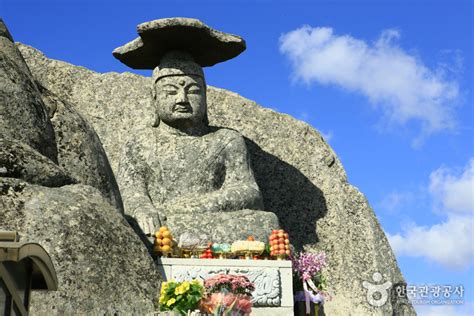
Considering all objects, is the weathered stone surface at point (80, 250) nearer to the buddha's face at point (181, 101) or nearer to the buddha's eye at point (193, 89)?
the buddha's face at point (181, 101)

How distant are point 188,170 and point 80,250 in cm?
402

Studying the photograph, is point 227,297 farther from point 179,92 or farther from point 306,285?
point 179,92

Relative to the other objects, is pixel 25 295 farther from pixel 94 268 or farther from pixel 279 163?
pixel 279 163

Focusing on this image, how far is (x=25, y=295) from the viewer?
2.81m

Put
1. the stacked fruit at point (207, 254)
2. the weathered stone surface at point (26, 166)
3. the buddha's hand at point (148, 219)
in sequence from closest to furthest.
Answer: the weathered stone surface at point (26, 166), the stacked fruit at point (207, 254), the buddha's hand at point (148, 219)

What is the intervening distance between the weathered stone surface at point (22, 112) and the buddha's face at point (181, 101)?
120 inches

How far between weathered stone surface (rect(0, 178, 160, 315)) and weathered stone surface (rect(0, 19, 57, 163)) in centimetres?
77

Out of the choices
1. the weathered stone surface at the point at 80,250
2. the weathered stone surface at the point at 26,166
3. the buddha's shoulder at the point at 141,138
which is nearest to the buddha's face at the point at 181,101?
the buddha's shoulder at the point at 141,138

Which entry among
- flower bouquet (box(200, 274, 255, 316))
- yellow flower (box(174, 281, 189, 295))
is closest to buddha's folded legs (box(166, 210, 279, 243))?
flower bouquet (box(200, 274, 255, 316))

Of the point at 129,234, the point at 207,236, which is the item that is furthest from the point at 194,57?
the point at 129,234

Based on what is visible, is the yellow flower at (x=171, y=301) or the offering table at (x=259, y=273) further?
the offering table at (x=259, y=273)

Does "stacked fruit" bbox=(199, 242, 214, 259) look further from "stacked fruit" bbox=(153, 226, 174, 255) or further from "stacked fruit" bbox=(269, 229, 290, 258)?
"stacked fruit" bbox=(269, 229, 290, 258)

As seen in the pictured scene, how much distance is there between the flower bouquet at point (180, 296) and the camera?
4.91 m

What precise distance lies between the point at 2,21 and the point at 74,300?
3.67 m
